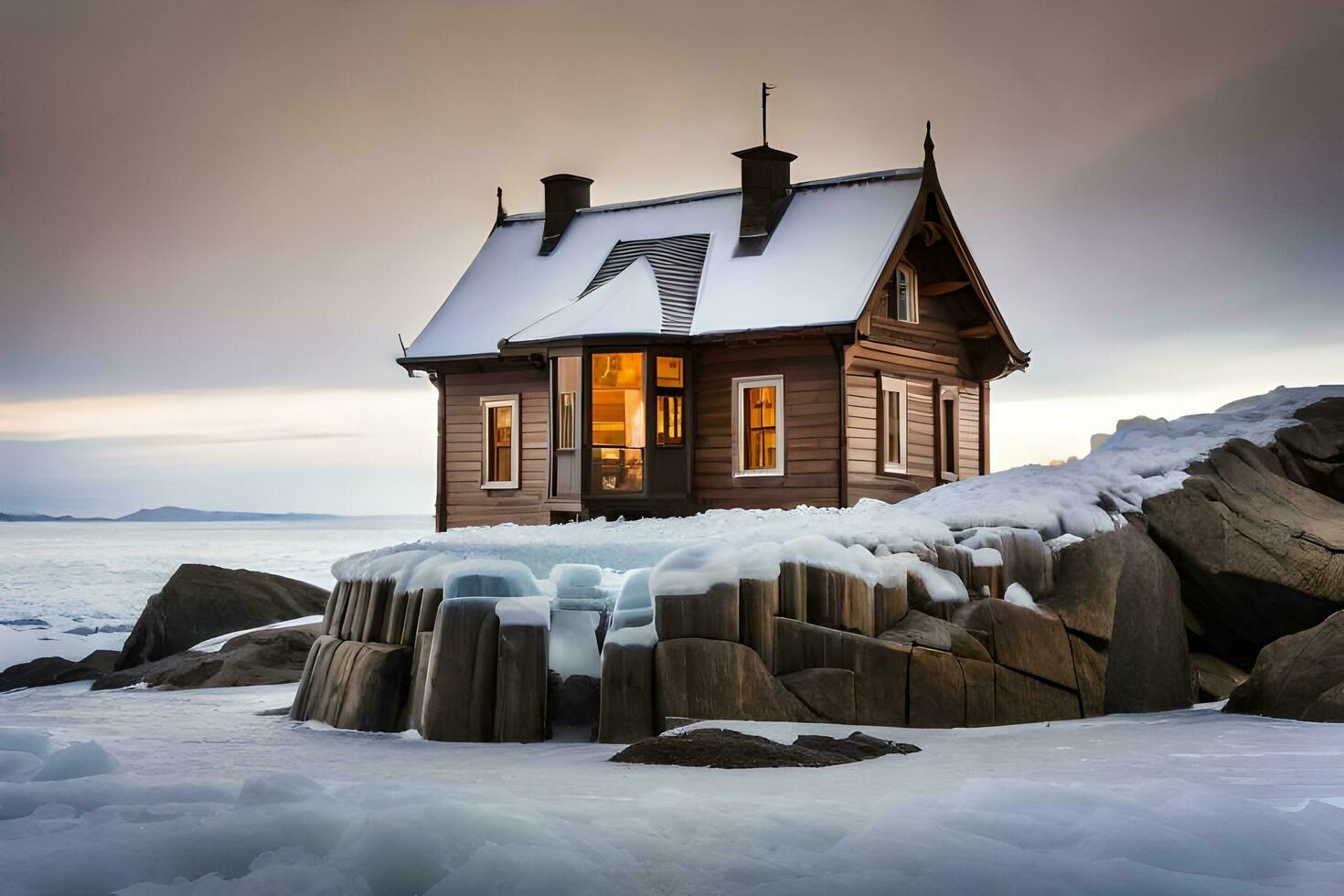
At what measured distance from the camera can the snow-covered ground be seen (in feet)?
17.4

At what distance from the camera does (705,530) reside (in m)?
17.0

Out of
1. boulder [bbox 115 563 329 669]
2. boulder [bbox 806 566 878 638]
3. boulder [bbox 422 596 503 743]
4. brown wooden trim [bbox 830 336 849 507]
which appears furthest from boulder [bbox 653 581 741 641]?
boulder [bbox 115 563 329 669]

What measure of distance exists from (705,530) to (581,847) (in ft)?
37.7

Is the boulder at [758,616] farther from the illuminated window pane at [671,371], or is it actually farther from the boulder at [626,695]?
the illuminated window pane at [671,371]

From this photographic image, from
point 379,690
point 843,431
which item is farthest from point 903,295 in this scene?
point 379,690

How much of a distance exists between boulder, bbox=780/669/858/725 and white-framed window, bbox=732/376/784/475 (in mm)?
11270

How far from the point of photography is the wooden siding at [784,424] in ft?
71.4

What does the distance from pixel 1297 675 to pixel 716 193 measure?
17.0 m

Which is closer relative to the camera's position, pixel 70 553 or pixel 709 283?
pixel 709 283

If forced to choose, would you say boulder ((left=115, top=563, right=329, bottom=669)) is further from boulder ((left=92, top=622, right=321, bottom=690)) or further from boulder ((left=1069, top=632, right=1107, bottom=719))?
boulder ((left=1069, top=632, right=1107, bottom=719))

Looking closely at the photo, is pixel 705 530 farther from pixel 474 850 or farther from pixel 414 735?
pixel 474 850

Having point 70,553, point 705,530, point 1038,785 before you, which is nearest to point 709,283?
point 705,530

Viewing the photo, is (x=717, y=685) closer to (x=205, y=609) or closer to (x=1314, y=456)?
(x=1314, y=456)

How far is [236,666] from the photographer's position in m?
20.0
